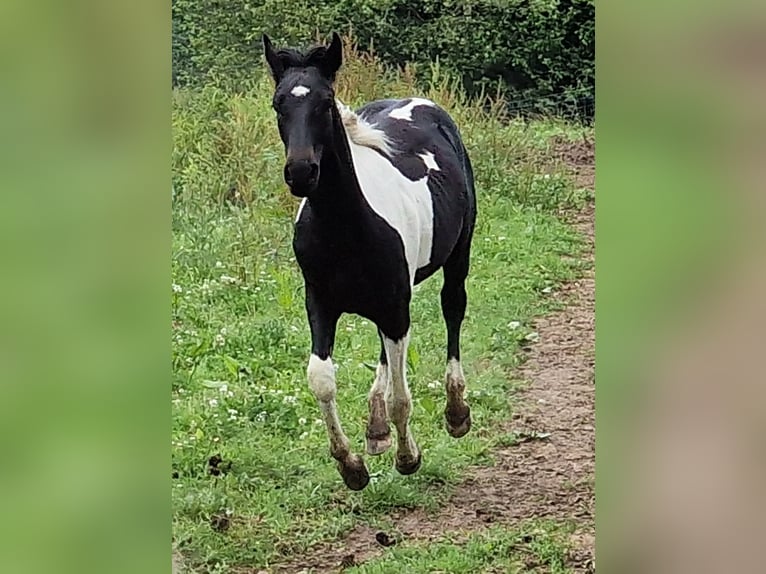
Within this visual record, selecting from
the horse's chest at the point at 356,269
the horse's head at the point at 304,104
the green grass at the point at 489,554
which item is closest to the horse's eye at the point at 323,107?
the horse's head at the point at 304,104

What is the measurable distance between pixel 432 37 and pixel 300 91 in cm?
26

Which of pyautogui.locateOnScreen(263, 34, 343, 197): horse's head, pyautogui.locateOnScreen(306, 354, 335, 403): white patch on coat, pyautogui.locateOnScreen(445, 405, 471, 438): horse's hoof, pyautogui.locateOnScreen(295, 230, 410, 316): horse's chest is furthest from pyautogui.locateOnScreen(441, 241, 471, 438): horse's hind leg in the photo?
pyautogui.locateOnScreen(263, 34, 343, 197): horse's head

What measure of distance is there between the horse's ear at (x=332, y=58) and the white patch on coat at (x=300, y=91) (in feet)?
0.14

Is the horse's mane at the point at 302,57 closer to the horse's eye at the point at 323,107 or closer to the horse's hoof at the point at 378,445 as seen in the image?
the horse's eye at the point at 323,107

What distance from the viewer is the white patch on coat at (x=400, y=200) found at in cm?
150

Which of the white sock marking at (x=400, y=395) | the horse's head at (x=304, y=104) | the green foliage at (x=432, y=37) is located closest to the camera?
the horse's head at (x=304, y=104)

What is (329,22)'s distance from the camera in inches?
58.2

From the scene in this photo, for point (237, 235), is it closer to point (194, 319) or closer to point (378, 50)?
point (194, 319)

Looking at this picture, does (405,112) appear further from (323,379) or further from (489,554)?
(489,554)

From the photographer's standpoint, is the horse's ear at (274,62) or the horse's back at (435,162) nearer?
the horse's ear at (274,62)
